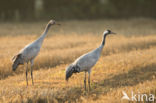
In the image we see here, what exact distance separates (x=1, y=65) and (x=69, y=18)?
2540 centimetres

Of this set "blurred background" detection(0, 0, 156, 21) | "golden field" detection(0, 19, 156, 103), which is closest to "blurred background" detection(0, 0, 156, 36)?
"blurred background" detection(0, 0, 156, 21)

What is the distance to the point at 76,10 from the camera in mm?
39438

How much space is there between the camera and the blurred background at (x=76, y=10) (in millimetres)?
38844

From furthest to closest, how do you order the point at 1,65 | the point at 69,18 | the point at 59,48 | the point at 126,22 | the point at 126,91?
the point at 69,18 < the point at 126,22 < the point at 59,48 < the point at 1,65 < the point at 126,91

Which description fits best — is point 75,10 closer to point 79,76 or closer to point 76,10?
point 76,10

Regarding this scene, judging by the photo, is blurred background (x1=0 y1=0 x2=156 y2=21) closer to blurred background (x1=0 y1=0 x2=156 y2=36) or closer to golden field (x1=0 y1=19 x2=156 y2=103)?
blurred background (x1=0 y1=0 x2=156 y2=36)

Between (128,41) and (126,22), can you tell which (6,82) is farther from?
(126,22)

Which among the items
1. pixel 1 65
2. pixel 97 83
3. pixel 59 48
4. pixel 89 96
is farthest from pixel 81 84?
pixel 59 48

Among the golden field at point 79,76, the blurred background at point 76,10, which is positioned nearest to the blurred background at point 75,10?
the blurred background at point 76,10

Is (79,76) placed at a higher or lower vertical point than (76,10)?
lower

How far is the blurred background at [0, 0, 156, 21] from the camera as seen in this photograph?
1529 inches

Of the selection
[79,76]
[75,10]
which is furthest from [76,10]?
[79,76]

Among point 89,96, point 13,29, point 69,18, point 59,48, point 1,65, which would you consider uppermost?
point 69,18

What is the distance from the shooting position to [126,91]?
1030 cm
